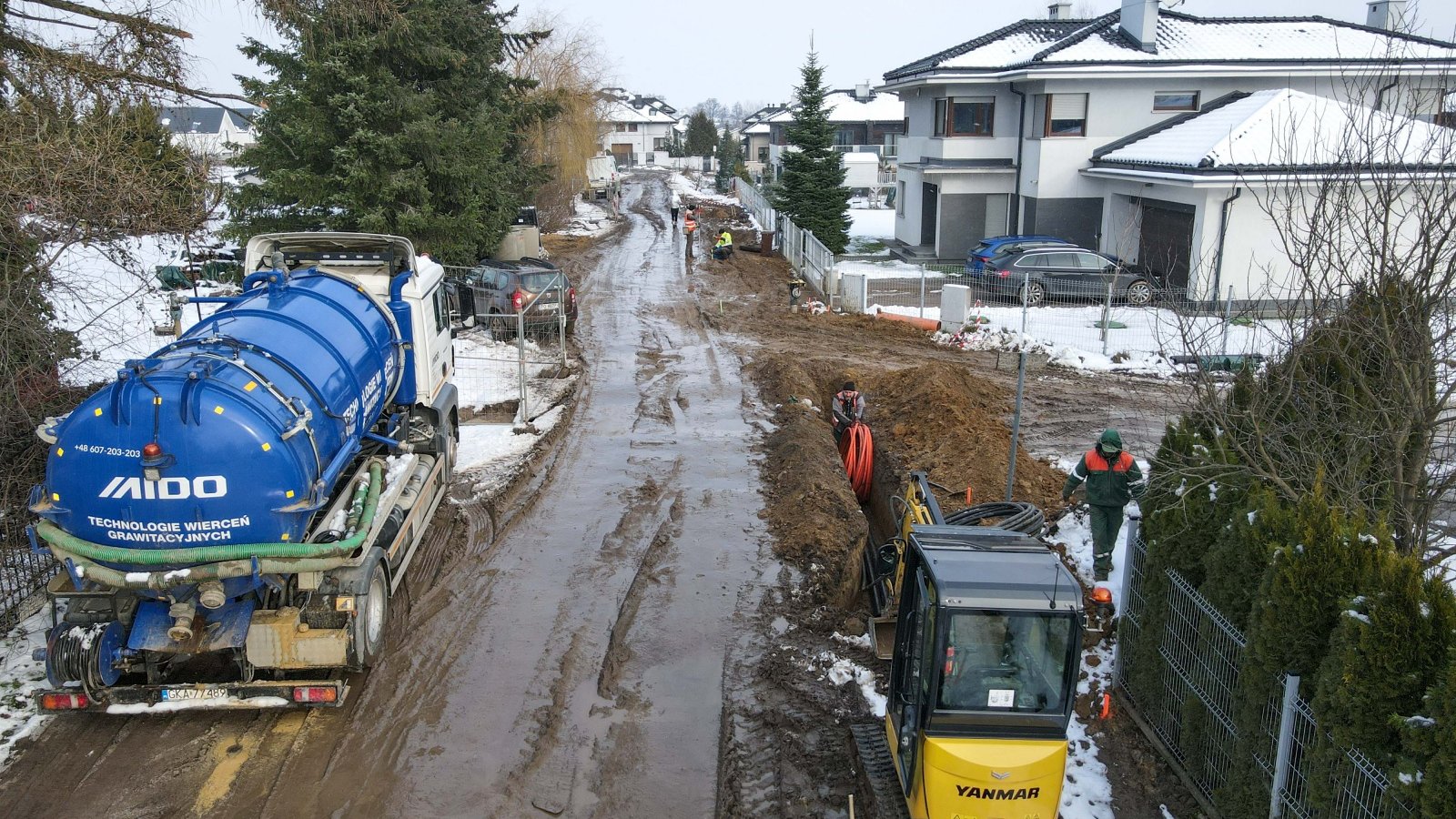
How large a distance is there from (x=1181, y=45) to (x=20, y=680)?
→ 106ft

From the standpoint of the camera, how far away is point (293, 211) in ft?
74.1

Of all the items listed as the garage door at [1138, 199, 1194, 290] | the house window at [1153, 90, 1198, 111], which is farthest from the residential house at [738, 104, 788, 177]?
the garage door at [1138, 199, 1194, 290]

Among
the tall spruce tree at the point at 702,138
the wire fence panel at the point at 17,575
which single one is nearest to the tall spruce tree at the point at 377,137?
the wire fence panel at the point at 17,575

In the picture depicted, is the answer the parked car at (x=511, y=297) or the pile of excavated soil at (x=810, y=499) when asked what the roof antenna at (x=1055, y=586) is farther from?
the parked car at (x=511, y=297)

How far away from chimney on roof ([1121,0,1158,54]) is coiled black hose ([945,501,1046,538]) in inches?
994

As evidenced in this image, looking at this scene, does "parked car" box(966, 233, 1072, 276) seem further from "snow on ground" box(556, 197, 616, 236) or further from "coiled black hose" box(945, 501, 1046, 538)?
"snow on ground" box(556, 197, 616, 236)

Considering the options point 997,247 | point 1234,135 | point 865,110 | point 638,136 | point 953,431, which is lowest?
point 953,431

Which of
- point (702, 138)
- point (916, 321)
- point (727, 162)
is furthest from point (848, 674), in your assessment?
point (702, 138)

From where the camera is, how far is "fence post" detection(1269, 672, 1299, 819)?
237 inches

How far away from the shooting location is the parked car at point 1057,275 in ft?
82.3

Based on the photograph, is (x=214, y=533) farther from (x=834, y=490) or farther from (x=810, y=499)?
(x=834, y=490)

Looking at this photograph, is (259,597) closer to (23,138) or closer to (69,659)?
(69,659)

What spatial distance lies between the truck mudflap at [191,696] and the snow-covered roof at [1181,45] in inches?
1082

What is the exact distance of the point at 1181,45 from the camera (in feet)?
99.2
